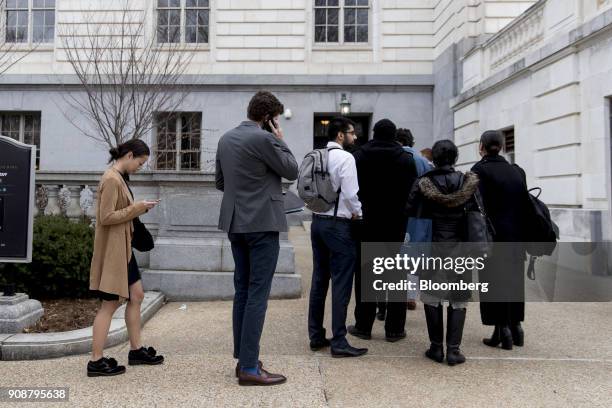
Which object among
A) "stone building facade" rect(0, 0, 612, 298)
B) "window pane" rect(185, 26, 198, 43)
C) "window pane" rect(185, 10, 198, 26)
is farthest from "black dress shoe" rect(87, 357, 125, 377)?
"window pane" rect(185, 10, 198, 26)

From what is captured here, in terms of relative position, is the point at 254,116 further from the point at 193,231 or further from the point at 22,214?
the point at 193,231

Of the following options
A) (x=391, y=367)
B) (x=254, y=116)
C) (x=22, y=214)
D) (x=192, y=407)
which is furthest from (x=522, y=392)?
(x=22, y=214)

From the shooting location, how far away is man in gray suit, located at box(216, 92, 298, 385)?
347 centimetres

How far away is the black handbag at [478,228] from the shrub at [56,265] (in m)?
4.30

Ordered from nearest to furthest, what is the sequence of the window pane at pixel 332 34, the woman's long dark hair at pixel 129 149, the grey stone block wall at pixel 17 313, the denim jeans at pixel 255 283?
the denim jeans at pixel 255 283, the woman's long dark hair at pixel 129 149, the grey stone block wall at pixel 17 313, the window pane at pixel 332 34

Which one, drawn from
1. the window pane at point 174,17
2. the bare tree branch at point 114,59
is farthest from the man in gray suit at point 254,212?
the window pane at point 174,17

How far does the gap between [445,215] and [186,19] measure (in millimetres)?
14711

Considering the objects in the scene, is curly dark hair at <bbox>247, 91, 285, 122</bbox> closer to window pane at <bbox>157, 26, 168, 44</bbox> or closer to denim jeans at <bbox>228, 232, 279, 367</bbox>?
denim jeans at <bbox>228, 232, 279, 367</bbox>

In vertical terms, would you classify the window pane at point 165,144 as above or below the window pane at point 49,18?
below

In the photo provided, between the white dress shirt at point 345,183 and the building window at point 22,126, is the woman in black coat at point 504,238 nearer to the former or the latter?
the white dress shirt at point 345,183

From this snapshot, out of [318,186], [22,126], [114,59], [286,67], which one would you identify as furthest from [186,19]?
[318,186]

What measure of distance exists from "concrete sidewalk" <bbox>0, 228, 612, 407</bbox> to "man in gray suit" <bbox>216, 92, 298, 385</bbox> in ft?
1.15

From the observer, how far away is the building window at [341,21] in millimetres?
16250

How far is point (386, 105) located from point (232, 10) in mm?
6069
